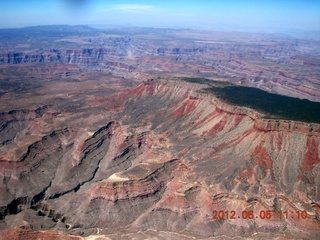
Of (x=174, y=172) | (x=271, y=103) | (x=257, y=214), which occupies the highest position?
(x=271, y=103)

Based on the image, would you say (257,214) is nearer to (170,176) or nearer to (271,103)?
(170,176)

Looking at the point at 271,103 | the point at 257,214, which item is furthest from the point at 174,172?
the point at 271,103

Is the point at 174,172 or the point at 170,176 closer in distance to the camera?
the point at 170,176

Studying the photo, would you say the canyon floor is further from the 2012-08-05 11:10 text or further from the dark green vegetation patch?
the dark green vegetation patch

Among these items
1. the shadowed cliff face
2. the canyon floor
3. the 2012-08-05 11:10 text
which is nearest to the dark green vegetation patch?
the canyon floor

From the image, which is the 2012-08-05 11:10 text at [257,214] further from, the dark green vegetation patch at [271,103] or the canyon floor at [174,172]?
the dark green vegetation patch at [271,103]

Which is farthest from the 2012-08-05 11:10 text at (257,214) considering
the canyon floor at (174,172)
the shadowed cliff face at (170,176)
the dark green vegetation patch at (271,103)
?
the dark green vegetation patch at (271,103)

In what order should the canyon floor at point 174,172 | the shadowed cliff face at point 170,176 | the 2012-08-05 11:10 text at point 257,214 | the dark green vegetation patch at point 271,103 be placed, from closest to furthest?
1. the 2012-08-05 11:10 text at point 257,214
2. the canyon floor at point 174,172
3. the shadowed cliff face at point 170,176
4. the dark green vegetation patch at point 271,103
